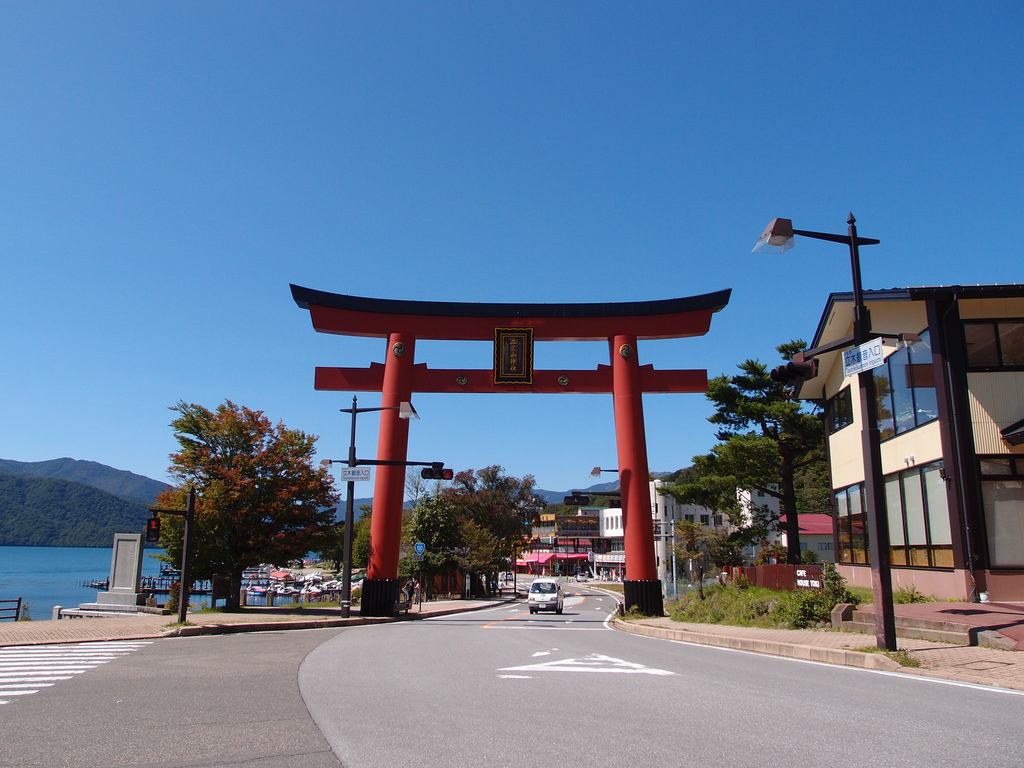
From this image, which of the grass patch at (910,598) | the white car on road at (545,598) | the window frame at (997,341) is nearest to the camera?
the grass patch at (910,598)

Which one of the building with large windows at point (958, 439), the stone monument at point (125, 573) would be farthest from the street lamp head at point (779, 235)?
the stone monument at point (125, 573)

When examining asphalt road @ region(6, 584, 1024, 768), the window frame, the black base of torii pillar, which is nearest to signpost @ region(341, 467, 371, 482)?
the black base of torii pillar

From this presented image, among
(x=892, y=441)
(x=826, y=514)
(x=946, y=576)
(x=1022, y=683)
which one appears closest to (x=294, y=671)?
(x=1022, y=683)

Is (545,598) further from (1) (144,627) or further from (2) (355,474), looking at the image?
(1) (144,627)

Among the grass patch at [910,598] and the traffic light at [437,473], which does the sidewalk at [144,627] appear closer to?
the traffic light at [437,473]

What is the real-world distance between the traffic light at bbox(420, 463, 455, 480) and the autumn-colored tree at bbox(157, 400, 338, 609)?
5.14 metres

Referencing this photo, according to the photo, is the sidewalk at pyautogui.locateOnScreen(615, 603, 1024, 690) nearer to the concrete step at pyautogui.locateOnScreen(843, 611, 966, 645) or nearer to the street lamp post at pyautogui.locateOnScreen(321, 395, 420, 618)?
the concrete step at pyautogui.locateOnScreen(843, 611, 966, 645)

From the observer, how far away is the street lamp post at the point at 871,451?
10.4m

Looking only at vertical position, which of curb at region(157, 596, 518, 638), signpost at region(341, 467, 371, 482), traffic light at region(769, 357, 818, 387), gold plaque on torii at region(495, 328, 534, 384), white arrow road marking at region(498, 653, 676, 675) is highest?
gold plaque on torii at region(495, 328, 534, 384)

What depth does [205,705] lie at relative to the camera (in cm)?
729

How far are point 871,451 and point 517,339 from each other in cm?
1588

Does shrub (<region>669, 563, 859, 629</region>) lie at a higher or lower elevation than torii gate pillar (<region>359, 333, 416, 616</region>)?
lower

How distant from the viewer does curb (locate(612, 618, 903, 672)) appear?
9.79m

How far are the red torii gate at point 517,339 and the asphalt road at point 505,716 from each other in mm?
14206
